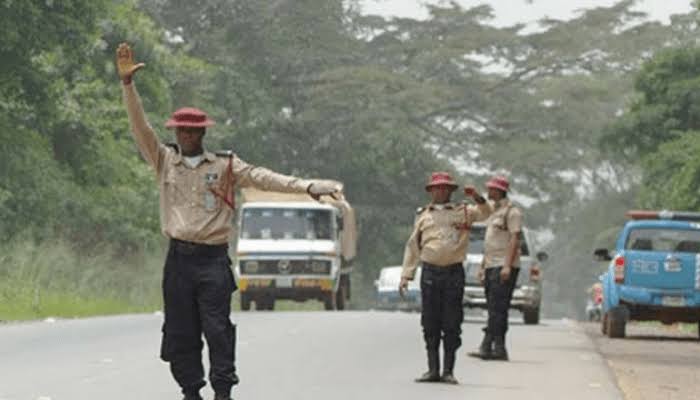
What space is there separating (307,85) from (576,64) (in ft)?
41.1

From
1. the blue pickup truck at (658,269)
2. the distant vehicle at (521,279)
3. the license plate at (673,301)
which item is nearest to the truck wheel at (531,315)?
the distant vehicle at (521,279)

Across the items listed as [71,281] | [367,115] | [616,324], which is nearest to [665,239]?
[616,324]

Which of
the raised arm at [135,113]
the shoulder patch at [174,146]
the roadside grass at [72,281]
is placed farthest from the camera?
the roadside grass at [72,281]

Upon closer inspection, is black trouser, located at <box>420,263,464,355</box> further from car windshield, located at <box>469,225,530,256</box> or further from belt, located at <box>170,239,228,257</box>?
car windshield, located at <box>469,225,530,256</box>

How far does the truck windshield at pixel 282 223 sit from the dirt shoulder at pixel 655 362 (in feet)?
25.1

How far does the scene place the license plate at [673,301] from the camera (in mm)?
30766

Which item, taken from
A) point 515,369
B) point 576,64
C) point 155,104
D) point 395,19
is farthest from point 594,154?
point 515,369

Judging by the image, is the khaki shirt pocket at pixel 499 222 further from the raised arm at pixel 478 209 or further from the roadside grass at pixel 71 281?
→ the roadside grass at pixel 71 281

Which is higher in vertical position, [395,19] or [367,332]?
[395,19]

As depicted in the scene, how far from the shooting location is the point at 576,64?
81438mm

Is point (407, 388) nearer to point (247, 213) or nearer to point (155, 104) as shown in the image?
point (247, 213)

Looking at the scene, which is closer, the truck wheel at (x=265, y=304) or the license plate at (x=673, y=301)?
the license plate at (x=673, y=301)

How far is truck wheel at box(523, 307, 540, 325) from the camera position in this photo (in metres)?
38.2

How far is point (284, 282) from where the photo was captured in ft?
141
